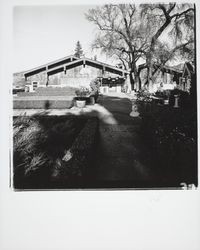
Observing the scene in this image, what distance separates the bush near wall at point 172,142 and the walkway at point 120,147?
101 millimetres

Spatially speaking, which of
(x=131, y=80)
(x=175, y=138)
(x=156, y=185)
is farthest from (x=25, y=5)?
(x=156, y=185)

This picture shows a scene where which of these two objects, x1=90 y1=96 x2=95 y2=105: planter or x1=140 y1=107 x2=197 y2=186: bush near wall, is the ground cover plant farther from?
x1=140 y1=107 x2=197 y2=186: bush near wall

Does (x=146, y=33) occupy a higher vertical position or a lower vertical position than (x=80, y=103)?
higher

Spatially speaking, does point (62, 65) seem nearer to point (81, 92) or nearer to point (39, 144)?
point (81, 92)

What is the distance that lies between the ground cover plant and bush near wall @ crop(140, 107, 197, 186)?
61 centimetres

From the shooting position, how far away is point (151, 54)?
277 centimetres

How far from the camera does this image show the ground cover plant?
8.91 ft

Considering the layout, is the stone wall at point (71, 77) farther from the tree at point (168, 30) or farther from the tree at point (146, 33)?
the tree at point (168, 30)

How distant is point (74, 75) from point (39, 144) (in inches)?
26.0

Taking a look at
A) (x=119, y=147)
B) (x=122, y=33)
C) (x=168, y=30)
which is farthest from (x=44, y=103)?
(x=168, y=30)

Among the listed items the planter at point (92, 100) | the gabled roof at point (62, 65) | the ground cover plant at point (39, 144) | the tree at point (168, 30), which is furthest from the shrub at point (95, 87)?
the tree at point (168, 30)

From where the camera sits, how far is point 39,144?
2.75 meters

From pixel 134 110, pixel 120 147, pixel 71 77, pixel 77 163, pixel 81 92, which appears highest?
pixel 71 77
